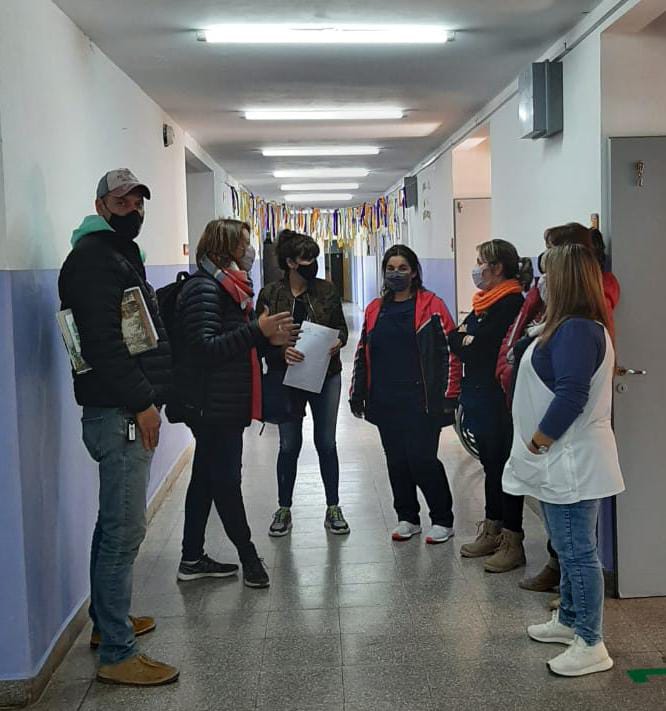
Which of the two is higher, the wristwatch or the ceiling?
the ceiling

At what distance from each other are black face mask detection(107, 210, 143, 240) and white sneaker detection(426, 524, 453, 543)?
2.08 m

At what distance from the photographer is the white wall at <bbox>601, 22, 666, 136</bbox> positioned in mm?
3533

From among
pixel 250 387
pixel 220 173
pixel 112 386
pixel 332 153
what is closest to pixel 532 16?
pixel 250 387

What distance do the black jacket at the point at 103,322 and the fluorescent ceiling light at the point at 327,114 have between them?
3580mm

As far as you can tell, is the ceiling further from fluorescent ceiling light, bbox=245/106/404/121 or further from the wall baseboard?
the wall baseboard

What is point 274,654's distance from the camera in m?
2.93

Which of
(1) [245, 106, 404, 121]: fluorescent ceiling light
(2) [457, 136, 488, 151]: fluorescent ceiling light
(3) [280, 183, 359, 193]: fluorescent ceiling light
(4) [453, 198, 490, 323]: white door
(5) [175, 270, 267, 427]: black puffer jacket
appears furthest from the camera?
(3) [280, 183, 359, 193]: fluorescent ceiling light

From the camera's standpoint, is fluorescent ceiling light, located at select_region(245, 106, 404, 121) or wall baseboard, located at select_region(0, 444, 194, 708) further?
fluorescent ceiling light, located at select_region(245, 106, 404, 121)

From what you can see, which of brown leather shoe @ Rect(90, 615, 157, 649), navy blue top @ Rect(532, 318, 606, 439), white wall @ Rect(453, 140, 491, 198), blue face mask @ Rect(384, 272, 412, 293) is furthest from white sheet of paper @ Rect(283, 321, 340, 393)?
white wall @ Rect(453, 140, 491, 198)

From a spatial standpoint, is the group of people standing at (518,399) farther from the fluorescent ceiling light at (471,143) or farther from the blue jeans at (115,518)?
the fluorescent ceiling light at (471,143)

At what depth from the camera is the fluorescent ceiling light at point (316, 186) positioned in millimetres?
11660

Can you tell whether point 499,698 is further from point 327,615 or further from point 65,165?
point 65,165

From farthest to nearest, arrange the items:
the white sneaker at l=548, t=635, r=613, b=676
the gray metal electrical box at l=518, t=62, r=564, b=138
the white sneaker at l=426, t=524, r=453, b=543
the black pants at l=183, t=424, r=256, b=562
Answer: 1. the gray metal electrical box at l=518, t=62, r=564, b=138
2. the white sneaker at l=426, t=524, r=453, b=543
3. the black pants at l=183, t=424, r=256, b=562
4. the white sneaker at l=548, t=635, r=613, b=676

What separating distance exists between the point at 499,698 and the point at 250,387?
1441 millimetres
